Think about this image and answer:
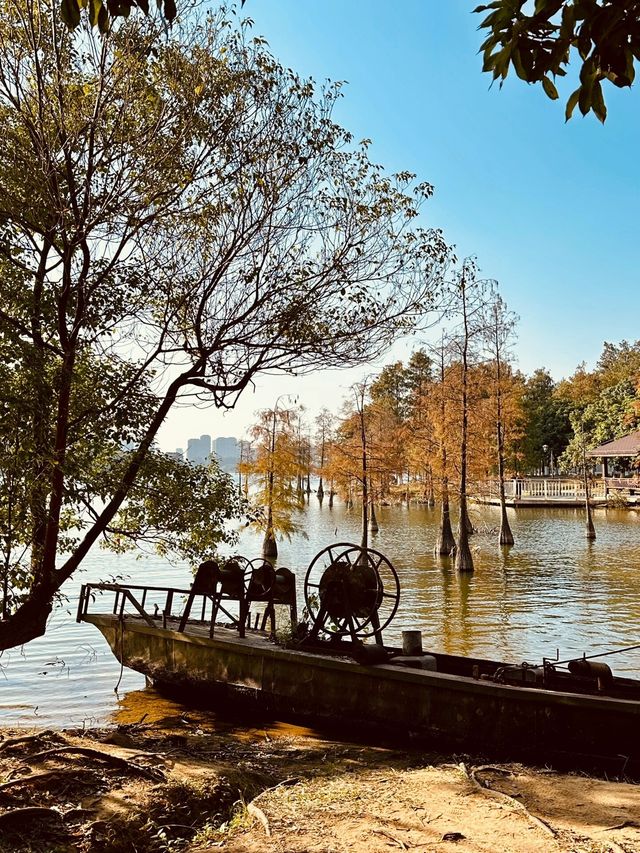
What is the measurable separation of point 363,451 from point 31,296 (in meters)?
28.6

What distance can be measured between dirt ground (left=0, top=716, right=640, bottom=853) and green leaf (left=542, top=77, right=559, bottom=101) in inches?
227

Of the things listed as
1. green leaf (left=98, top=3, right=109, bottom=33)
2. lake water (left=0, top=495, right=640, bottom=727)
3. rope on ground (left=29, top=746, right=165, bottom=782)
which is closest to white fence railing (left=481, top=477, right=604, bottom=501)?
lake water (left=0, top=495, right=640, bottom=727)

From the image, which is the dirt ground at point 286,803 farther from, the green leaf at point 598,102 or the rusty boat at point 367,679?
the green leaf at point 598,102

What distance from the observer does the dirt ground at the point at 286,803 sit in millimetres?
6426

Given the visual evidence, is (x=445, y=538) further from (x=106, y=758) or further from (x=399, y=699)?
(x=106, y=758)

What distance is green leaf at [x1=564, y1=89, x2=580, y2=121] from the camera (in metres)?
3.16

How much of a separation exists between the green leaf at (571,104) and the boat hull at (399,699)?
8124 millimetres

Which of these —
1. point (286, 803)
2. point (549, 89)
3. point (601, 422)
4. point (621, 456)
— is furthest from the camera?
point (601, 422)

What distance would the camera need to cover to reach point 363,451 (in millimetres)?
36906

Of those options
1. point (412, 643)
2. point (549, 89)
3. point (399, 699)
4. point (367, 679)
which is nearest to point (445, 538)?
point (412, 643)

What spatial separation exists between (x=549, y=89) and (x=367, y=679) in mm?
9505

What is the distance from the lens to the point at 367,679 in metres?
11.2

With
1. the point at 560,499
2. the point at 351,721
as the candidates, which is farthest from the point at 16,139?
the point at 560,499

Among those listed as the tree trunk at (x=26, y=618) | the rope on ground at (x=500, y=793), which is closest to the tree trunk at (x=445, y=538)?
the rope on ground at (x=500, y=793)
